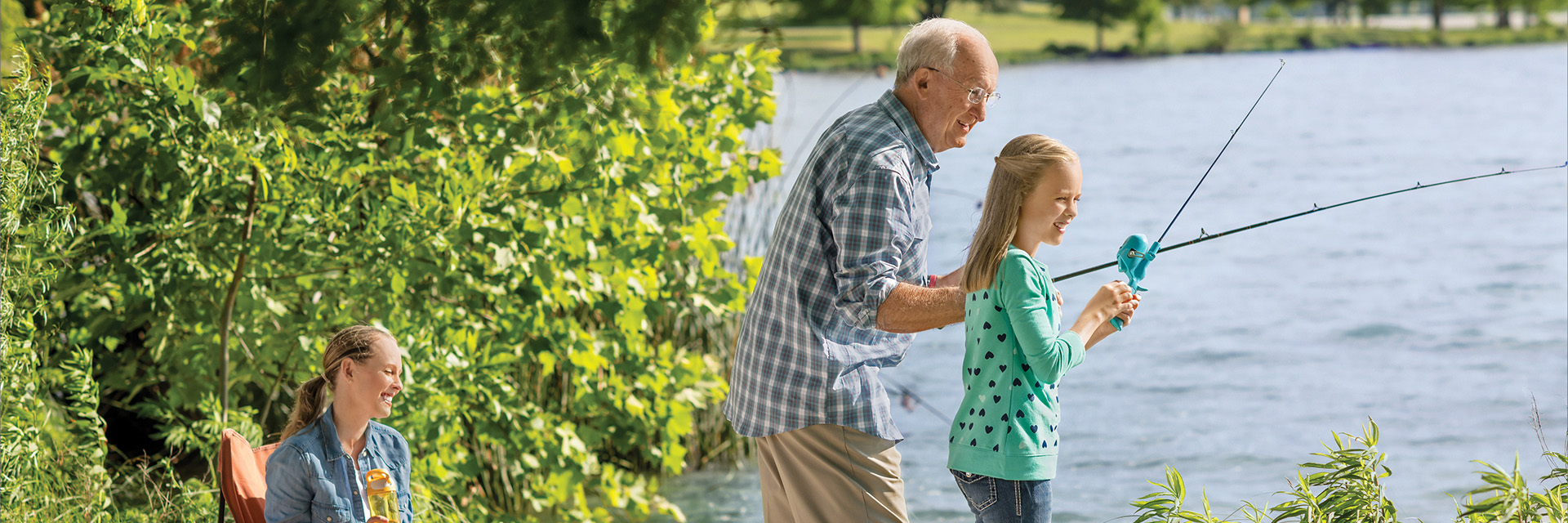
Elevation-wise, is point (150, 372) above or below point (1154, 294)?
above

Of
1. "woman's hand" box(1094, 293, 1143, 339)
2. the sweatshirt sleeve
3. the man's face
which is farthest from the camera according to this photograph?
the man's face

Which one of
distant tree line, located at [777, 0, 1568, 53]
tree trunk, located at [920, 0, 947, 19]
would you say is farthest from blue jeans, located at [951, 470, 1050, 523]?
distant tree line, located at [777, 0, 1568, 53]

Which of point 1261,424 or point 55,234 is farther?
point 1261,424

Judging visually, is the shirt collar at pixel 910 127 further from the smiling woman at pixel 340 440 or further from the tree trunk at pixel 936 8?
the smiling woman at pixel 340 440

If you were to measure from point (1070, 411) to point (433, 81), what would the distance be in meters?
6.38

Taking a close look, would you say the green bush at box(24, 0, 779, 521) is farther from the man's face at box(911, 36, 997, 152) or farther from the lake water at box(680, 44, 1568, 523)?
the lake water at box(680, 44, 1568, 523)

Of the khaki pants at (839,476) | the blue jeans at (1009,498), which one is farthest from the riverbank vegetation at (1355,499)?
the khaki pants at (839,476)

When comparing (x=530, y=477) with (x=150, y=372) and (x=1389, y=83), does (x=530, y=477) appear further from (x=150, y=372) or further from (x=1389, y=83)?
(x=1389, y=83)

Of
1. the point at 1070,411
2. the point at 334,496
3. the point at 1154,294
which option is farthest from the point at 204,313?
the point at 1154,294

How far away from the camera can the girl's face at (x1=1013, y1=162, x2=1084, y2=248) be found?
6.56 feet

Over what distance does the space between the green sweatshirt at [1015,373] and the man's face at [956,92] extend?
277 mm

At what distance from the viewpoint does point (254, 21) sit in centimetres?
231

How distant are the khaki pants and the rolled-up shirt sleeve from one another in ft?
0.71

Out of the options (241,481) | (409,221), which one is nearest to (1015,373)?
(241,481)
